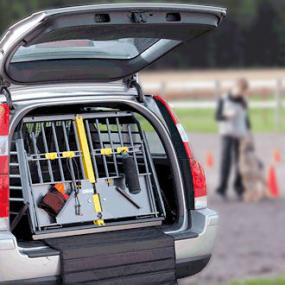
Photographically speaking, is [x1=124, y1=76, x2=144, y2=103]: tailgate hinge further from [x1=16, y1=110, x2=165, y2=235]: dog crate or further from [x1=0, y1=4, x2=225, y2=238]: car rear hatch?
A: [x1=16, y1=110, x2=165, y2=235]: dog crate

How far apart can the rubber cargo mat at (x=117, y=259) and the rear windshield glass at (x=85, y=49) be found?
42.6 inches

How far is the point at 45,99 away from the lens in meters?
5.70

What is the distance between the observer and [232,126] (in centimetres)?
1488

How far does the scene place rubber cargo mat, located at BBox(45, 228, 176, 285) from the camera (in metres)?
5.34

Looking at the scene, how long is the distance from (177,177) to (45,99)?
0.94 metres

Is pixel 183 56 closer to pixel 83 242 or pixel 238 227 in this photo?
pixel 238 227

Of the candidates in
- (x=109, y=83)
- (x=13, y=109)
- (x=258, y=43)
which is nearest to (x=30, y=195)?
(x=13, y=109)

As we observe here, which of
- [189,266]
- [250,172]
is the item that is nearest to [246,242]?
[250,172]

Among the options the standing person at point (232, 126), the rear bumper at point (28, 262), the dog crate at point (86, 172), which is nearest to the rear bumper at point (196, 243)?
the rear bumper at point (28, 262)

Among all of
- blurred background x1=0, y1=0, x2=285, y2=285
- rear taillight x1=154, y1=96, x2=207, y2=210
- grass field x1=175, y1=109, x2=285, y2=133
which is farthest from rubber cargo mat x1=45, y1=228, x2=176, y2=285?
grass field x1=175, y1=109, x2=285, y2=133

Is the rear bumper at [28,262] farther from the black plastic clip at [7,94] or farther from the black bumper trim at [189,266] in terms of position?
the black plastic clip at [7,94]

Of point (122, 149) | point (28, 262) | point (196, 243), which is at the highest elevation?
point (122, 149)

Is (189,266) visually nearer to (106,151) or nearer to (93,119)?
(106,151)

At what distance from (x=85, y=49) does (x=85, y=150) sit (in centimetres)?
62
